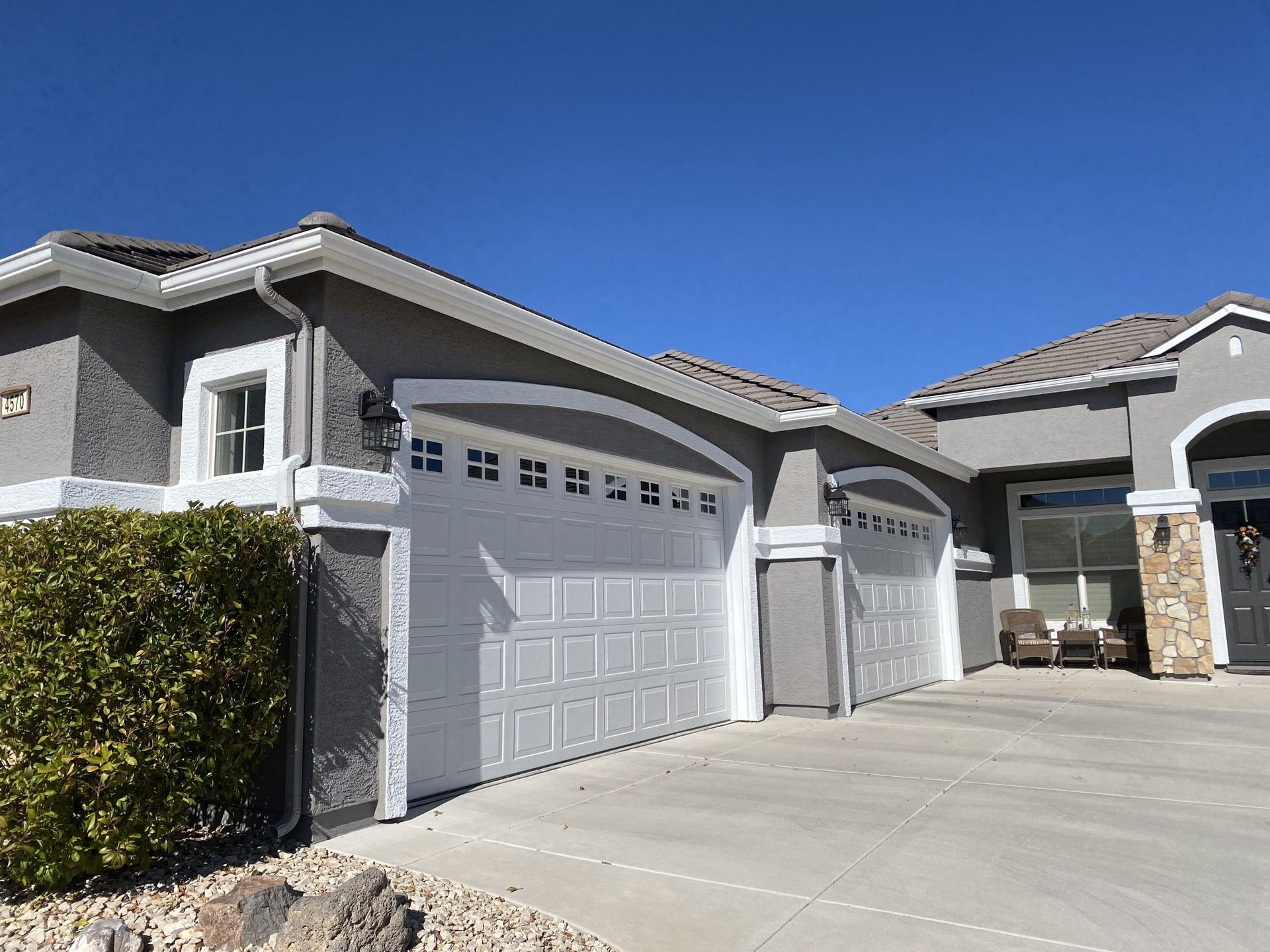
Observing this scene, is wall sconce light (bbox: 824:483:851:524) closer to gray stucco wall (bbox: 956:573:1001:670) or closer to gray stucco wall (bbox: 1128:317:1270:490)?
gray stucco wall (bbox: 956:573:1001:670)

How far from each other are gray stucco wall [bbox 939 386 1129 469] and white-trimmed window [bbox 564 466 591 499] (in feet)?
31.2

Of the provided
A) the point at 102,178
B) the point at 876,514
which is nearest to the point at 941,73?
the point at 876,514

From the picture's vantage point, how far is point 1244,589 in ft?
44.9

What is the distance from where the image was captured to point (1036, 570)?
16.1 m

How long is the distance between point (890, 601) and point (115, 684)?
34.2 ft

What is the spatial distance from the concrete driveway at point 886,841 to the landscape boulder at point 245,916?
107 cm

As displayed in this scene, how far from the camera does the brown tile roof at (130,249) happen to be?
6.06 meters

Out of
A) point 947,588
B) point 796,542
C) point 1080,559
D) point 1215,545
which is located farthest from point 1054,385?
point 796,542

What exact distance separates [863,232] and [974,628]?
7720 mm

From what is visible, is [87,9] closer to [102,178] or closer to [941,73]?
[102,178]

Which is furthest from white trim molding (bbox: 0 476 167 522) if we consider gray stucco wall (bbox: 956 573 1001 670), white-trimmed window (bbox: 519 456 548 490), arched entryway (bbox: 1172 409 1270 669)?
arched entryway (bbox: 1172 409 1270 669)

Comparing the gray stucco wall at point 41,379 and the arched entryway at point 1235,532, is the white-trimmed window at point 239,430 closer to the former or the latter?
Answer: the gray stucco wall at point 41,379

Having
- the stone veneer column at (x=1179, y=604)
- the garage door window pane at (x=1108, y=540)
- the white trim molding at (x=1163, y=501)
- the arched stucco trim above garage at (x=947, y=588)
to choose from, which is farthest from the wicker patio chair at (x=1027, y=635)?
the white trim molding at (x=1163, y=501)

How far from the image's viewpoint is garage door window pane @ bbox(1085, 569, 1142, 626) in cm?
1524
